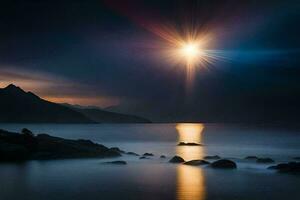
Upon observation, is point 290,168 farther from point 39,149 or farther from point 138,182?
point 39,149

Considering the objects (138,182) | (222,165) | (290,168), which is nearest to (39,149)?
(138,182)

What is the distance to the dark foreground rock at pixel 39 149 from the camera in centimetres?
7081

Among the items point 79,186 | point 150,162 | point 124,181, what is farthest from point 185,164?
point 79,186

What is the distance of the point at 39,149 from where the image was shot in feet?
243

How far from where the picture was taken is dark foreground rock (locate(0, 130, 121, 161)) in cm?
7081

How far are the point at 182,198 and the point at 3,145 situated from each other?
37.5 metres

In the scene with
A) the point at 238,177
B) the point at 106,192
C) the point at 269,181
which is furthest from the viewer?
the point at 238,177

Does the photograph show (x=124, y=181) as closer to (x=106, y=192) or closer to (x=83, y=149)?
(x=106, y=192)

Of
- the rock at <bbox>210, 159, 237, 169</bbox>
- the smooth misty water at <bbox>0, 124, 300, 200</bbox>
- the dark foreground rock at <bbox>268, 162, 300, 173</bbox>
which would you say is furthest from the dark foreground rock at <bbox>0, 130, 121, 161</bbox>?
the dark foreground rock at <bbox>268, 162, 300, 173</bbox>

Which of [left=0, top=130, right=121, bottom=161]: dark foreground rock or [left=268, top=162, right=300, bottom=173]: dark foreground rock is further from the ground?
[left=0, top=130, right=121, bottom=161]: dark foreground rock

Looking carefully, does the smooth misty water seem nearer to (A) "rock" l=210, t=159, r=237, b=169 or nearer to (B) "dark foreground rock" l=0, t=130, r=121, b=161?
(A) "rock" l=210, t=159, r=237, b=169

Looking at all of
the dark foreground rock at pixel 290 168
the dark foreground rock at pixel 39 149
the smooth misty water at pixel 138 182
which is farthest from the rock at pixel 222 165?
the dark foreground rock at pixel 39 149

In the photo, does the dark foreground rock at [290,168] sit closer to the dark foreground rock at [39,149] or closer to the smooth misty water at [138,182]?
A: the smooth misty water at [138,182]

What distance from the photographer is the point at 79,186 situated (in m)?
48.8
